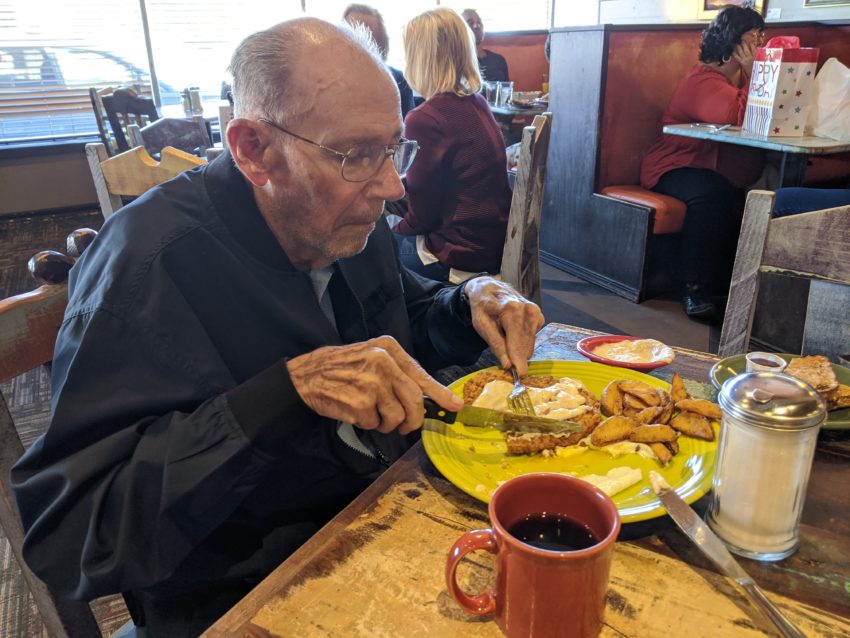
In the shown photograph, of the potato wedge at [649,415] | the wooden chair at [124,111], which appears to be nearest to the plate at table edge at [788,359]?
the potato wedge at [649,415]

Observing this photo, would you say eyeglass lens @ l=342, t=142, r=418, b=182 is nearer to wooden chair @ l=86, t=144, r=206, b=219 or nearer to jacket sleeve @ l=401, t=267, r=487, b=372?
jacket sleeve @ l=401, t=267, r=487, b=372

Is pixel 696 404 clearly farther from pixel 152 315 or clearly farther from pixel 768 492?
pixel 152 315

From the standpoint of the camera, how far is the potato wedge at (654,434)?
0.91 m

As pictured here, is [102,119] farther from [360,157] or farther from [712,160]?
[712,160]

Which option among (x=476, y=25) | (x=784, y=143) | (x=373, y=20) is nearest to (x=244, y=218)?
(x=784, y=143)

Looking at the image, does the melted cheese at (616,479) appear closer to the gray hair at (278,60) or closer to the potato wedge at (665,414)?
the potato wedge at (665,414)

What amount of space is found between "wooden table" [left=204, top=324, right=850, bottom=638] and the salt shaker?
32 millimetres

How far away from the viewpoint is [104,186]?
5.92 ft

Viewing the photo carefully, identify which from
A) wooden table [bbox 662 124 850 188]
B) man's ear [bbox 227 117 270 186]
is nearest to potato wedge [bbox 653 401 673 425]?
man's ear [bbox 227 117 270 186]

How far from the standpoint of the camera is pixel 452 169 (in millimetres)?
2709

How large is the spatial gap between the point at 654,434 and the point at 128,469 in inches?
28.0

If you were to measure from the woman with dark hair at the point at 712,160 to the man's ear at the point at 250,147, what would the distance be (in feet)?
10.5

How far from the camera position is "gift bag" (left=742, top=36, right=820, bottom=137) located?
3078mm

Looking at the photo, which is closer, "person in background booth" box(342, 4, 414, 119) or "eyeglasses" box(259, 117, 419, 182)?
"eyeglasses" box(259, 117, 419, 182)
